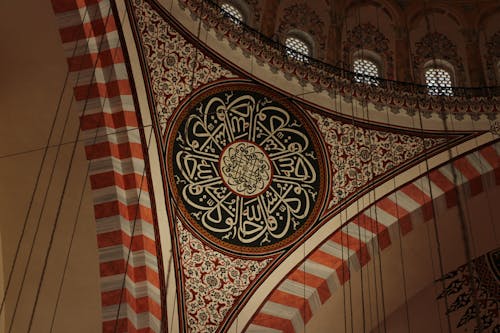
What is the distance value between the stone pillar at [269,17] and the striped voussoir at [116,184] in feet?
6.09

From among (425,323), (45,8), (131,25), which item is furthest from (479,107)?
(45,8)

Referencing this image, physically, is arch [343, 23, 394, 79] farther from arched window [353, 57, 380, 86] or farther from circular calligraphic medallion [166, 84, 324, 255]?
circular calligraphic medallion [166, 84, 324, 255]

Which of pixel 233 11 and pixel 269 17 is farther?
pixel 269 17

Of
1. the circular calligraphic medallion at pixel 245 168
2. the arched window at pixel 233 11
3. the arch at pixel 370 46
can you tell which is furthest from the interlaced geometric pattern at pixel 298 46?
the circular calligraphic medallion at pixel 245 168

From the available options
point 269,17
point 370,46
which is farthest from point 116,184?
point 370,46

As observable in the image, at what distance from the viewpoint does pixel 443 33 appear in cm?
823

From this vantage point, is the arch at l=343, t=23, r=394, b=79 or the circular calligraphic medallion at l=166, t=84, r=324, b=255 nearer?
the circular calligraphic medallion at l=166, t=84, r=324, b=255

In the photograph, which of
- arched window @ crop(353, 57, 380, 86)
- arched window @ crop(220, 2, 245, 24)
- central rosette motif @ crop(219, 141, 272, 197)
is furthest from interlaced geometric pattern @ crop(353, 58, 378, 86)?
central rosette motif @ crop(219, 141, 272, 197)

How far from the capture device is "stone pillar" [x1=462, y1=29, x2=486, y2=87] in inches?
307

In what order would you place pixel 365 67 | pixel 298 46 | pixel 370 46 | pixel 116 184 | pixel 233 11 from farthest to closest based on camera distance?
pixel 370 46 < pixel 365 67 < pixel 298 46 < pixel 233 11 < pixel 116 184

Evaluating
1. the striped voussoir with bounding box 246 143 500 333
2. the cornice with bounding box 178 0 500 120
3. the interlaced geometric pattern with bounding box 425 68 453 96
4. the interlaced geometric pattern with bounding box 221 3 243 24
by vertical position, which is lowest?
the striped voussoir with bounding box 246 143 500 333

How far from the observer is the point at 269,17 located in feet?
24.7

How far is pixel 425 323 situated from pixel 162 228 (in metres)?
3.43

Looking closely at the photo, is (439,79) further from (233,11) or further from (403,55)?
(233,11)
